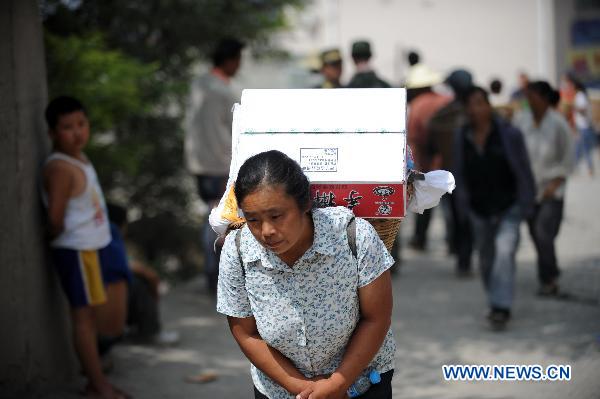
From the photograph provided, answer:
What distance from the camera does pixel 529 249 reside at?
10.7 m

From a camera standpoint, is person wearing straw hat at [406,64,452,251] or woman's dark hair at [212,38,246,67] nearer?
woman's dark hair at [212,38,246,67]

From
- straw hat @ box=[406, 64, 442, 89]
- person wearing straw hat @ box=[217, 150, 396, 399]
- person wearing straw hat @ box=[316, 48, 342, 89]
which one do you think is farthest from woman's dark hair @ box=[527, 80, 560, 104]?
person wearing straw hat @ box=[217, 150, 396, 399]

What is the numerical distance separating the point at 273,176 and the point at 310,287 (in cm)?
42

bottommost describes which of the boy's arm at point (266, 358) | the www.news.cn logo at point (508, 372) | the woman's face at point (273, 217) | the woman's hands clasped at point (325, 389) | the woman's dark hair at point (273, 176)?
the www.news.cn logo at point (508, 372)

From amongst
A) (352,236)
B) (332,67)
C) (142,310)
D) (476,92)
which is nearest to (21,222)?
(142,310)

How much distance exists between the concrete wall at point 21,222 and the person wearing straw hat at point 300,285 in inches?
87.3

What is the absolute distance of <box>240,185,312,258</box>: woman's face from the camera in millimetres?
3189

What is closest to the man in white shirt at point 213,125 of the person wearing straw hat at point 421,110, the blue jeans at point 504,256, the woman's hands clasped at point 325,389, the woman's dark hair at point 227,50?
the woman's dark hair at point 227,50

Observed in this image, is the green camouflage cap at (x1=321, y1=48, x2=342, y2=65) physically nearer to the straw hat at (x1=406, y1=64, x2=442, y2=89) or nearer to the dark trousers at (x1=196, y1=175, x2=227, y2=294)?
the dark trousers at (x1=196, y1=175, x2=227, y2=294)

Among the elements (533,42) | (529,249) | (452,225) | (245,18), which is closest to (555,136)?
Answer: (452,225)

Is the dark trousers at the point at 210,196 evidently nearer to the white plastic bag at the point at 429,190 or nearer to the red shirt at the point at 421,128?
the red shirt at the point at 421,128

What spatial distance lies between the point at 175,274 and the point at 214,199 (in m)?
2.06

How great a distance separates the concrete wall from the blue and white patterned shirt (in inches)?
88.1

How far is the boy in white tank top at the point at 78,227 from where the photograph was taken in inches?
208
